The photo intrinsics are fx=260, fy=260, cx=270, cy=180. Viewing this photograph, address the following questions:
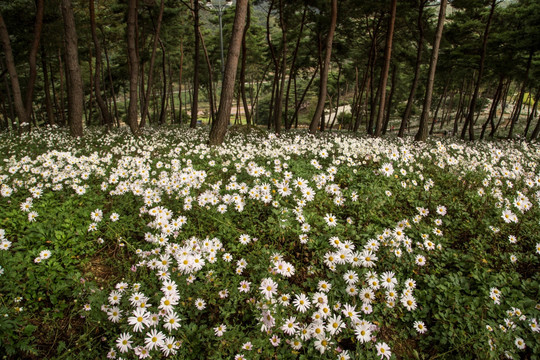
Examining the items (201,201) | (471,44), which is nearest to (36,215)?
(201,201)

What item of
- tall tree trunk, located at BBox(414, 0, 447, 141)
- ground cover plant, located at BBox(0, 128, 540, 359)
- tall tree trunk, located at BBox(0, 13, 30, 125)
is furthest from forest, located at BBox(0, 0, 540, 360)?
tall tree trunk, located at BBox(0, 13, 30, 125)

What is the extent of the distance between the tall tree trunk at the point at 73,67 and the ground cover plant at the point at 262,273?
559cm

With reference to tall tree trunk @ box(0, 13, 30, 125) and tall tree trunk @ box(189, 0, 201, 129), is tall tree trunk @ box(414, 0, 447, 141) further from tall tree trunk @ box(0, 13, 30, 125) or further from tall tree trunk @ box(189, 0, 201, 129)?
tall tree trunk @ box(0, 13, 30, 125)

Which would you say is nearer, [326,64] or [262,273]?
[262,273]

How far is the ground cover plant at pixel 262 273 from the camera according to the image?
2299 mm

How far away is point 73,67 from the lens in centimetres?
888

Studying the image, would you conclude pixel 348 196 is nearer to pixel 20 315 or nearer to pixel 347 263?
pixel 347 263

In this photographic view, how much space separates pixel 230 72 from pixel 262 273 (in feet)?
21.4

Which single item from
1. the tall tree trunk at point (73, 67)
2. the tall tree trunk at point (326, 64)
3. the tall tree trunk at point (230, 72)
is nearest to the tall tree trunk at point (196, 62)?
the tall tree trunk at point (73, 67)

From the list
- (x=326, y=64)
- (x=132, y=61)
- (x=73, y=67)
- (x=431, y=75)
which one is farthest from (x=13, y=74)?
(x=431, y=75)

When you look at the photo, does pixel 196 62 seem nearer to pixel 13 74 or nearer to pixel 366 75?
pixel 13 74

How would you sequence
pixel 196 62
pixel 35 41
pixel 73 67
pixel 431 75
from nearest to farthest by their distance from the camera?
pixel 73 67, pixel 431 75, pixel 35 41, pixel 196 62

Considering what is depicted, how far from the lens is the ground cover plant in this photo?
230 centimetres

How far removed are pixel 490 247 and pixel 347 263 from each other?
7.39 feet
